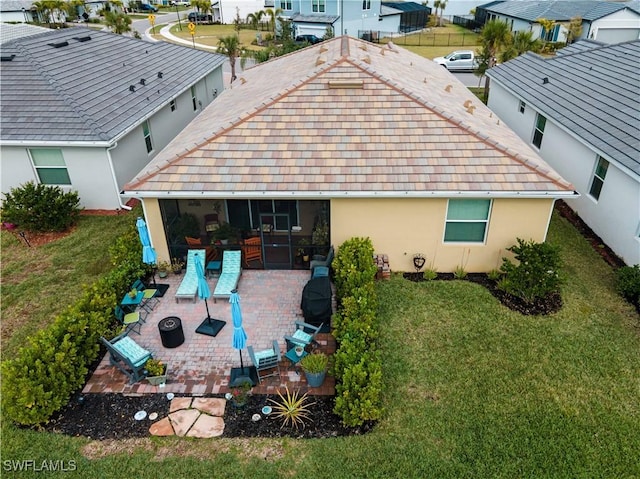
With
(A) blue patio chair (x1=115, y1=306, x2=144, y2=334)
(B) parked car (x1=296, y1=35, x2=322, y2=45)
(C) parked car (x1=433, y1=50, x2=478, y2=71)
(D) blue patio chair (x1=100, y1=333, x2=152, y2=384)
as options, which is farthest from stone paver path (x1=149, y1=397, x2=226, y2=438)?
(B) parked car (x1=296, y1=35, x2=322, y2=45)

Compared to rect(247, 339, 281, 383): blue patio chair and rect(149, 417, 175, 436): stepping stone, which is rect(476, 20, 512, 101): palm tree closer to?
rect(247, 339, 281, 383): blue patio chair

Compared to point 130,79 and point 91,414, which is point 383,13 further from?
point 91,414

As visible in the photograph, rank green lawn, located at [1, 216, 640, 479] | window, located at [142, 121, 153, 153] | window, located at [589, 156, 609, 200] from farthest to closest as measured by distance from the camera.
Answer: window, located at [142, 121, 153, 153] → window, located at [589, 156, 609, 200] → green lawn, located at [1, 216, 640, 479]

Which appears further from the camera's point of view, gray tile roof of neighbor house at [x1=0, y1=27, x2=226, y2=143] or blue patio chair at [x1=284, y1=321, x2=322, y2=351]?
gray tile roof of neighbor house at [x1=0, y1=27, x2=226, y2=143]

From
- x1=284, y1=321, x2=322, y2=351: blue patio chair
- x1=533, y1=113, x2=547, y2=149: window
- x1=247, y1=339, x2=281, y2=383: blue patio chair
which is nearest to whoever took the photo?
x1=247, y1=339, x2=281, y2=383: blue patio chair

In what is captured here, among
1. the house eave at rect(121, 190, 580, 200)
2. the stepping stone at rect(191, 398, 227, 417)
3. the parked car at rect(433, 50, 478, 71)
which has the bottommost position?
the stepping stone at rect(191, 398, 227, 417)

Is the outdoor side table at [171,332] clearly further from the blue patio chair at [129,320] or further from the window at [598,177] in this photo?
the window at [598,177]
